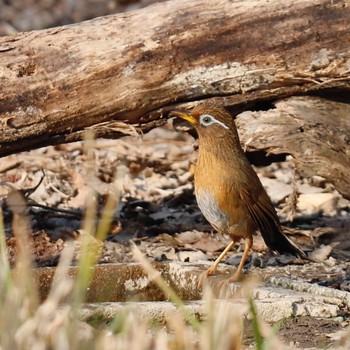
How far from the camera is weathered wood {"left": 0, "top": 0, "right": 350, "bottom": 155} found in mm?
6883

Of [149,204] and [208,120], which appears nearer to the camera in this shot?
[208,120]

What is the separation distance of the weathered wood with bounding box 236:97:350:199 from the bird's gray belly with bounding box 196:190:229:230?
0.78 m

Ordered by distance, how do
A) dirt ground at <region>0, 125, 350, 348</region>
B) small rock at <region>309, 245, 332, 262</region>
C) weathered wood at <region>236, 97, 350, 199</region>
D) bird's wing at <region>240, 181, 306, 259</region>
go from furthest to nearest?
dirt ground at <region>0, 125, 350, 348</region> < small rock at <region>309, 245, 332, 262</region> < weathered wood at <region>236, 97, 350, 199</region> < bird's wing at <region>240, 181, 306, 259</region>

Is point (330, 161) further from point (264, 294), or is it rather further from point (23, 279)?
point (23, 279)

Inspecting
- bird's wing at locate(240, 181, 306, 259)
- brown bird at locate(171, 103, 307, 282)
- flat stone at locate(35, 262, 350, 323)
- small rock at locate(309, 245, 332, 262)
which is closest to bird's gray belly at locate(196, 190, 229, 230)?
brown bird at locate(171, 103, 307, 282)

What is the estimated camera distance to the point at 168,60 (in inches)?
274

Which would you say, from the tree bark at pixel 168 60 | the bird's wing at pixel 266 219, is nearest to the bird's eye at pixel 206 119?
the tree bark at pixel 168 60

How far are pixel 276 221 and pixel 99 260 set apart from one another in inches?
50.7

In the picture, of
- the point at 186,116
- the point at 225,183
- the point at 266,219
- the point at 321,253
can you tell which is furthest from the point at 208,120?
the point at 321,253

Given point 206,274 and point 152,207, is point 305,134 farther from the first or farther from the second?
point 152,207

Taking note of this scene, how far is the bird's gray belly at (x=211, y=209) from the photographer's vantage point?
257 inches

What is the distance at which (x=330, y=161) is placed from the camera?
23.5ft

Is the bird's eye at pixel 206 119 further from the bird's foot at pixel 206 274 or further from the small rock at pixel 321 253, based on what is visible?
the small rock at pixel 321 253

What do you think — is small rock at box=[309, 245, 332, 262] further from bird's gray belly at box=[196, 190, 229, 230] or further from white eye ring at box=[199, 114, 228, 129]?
white eye ring at box=[199, 114, 228, 129]
